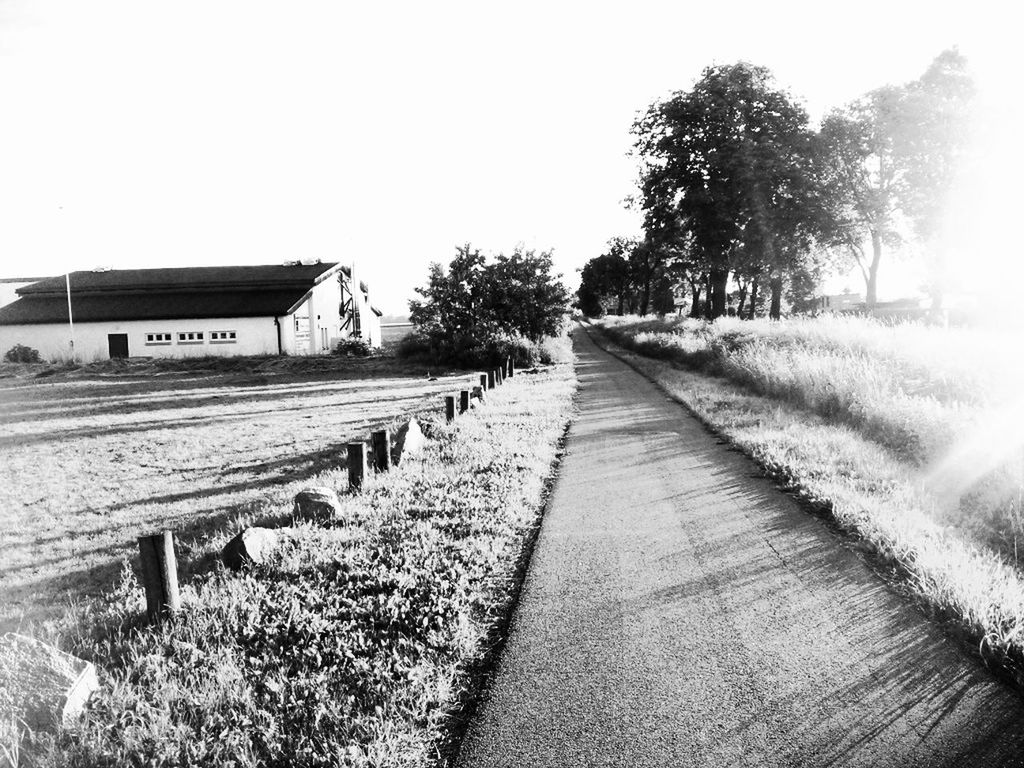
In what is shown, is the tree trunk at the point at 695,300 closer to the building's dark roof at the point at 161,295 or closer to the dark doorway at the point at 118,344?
the building's dark roof at the point at 161,295

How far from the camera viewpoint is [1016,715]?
10.8 feet

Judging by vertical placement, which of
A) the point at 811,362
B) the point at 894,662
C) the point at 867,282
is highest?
the point at 867,282

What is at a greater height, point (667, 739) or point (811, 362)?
point (811, 362)

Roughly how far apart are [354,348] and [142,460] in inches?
1080

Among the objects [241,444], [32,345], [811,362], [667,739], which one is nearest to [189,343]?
[32,345]

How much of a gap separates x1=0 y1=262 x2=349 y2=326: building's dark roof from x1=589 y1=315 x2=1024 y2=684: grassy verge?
105 feet

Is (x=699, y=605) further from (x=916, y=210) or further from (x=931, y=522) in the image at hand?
(x=916, y=210)

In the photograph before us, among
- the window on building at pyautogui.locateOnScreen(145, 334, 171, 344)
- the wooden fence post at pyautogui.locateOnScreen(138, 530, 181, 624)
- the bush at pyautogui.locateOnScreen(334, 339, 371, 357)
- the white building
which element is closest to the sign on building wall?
the white building

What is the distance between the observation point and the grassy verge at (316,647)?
3.26 meters

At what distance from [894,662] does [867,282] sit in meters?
44.5

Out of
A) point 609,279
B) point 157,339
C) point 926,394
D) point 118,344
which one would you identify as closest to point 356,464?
point 926,394

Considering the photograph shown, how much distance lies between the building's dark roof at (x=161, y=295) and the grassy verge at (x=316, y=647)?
1334 inches

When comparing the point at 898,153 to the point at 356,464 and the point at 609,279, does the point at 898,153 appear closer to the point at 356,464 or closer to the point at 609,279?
the point at 356,464

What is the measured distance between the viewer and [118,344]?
1499 inches
